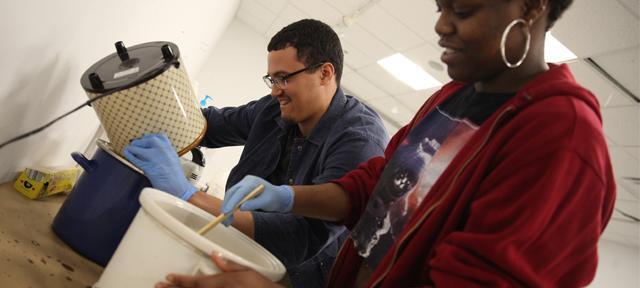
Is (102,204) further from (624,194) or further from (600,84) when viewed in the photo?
(624,194)

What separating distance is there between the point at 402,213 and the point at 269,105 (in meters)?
0.82

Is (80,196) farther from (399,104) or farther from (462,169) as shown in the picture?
(399,104)

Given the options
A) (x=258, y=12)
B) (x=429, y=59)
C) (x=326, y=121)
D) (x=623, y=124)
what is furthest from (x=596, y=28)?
(x=258, y=12)

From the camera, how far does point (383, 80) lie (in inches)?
191

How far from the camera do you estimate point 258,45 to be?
17.3 ft

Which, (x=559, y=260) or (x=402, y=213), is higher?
(x=559, y=260)

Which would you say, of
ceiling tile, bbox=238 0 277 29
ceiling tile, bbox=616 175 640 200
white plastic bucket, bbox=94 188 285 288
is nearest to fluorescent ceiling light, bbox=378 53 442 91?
ceiling tile, bbox=238 0 277 29

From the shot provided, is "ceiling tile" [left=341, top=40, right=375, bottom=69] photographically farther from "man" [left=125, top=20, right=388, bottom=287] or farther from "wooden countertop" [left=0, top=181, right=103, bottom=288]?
"wooden countertop" [left=0, top=181, right=103, bottom=288]

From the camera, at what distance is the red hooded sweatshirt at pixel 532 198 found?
49 centimetres

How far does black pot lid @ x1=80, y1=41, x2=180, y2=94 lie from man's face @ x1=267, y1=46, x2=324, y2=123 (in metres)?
0.43

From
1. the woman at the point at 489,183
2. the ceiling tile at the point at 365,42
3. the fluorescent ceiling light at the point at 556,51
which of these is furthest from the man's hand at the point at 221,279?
the ceiling tile at the point at 365,42

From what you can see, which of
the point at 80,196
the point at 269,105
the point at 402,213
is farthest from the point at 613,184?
the point at 269,105

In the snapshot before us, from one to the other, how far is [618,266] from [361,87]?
14.3 ft

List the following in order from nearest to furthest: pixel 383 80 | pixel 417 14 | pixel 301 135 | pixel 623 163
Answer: pixel 301 135 → pixel 417 14 → pixel 623 163 → pixel 383 80
